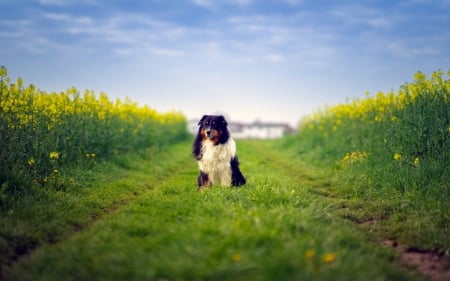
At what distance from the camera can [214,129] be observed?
28.1 feet

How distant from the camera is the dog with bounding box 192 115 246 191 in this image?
28.4ft

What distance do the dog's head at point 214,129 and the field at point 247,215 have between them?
3.63 feet

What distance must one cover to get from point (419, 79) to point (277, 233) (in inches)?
284

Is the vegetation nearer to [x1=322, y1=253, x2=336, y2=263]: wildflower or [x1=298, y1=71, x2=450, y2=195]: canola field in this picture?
[x1=298, y1=71, x2=450, y2=195]: canola field

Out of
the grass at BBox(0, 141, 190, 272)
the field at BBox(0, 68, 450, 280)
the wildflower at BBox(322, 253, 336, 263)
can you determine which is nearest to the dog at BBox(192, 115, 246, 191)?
the field at BBox(0, 68, 450, 280)

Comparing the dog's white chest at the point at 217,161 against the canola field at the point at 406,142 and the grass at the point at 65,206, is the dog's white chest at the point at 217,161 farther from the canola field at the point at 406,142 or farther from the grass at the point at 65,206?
the canola field at the point at 406,142

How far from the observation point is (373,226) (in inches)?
266

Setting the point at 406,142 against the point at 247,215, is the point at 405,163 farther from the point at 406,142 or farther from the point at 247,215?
the point at 247,215

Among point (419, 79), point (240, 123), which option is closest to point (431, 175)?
point (419, 79)

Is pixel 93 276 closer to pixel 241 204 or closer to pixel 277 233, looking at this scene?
pixel 277 233

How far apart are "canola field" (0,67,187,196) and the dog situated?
276 cm

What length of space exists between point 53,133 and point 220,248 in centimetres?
703

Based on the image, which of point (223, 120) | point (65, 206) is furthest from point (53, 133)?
point (223, 120)

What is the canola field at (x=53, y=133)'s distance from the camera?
8.12 m
